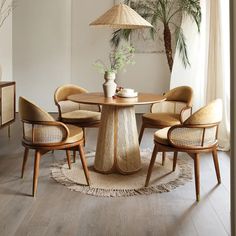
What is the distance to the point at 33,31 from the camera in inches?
263

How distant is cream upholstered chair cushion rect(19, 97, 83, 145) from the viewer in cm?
294

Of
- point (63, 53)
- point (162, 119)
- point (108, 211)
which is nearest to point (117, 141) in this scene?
point (162, 119)

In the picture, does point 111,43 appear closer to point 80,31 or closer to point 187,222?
point 80,31

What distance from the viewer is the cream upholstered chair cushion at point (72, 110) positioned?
12.8 ft

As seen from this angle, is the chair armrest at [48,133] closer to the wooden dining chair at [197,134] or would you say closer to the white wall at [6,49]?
the wooden dining chair at [197,134]

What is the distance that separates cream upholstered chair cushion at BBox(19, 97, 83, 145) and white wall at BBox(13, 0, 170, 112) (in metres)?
3.88

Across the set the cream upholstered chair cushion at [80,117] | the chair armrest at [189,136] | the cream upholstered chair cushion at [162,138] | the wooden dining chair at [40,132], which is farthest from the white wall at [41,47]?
the chair armrest at [189,136]

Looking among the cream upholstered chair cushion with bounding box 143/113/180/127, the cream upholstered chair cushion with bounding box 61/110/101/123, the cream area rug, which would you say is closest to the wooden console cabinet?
the cream upholstered chair cushion with bounding box 61/110/101/123

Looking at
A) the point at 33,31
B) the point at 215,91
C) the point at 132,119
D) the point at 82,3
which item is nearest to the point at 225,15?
the point at 215,91

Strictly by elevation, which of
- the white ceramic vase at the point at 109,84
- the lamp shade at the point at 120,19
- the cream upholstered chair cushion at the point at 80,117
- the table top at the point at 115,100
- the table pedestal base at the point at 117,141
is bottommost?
the table pedestal base at the point at 117,141

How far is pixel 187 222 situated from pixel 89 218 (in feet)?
2.21

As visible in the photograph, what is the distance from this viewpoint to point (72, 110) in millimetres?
4305

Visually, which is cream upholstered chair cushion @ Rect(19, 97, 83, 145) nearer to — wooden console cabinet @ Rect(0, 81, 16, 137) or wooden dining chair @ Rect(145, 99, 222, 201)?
wooden dining chair @ Rect(145, 99, 222, 201)

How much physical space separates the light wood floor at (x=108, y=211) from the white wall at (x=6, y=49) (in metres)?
3.29
